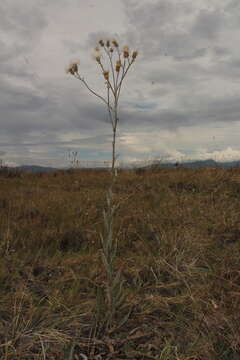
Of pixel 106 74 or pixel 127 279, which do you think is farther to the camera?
Answer: pixel 127 279

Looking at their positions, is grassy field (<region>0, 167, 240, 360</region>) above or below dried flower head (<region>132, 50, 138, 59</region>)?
below

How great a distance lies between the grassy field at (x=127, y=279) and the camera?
183 centimetres

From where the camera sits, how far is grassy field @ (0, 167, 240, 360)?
183 cm

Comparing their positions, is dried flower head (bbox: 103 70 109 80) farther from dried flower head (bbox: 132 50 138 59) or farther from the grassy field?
the grassy field

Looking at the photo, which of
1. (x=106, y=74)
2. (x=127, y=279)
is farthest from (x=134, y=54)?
(x=127, y=279)

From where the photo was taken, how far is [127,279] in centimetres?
276

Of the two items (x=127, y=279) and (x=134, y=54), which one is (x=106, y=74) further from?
(x=127, y=279)

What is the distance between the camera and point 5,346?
5.76 feet

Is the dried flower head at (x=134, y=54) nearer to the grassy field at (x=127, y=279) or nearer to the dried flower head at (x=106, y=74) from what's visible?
the dried flower head at (x=106, y=74)

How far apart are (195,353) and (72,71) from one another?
206cm

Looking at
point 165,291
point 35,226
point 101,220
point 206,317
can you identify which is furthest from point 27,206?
point 206,317

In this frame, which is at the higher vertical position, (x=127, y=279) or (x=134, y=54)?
(x=134, y=54)

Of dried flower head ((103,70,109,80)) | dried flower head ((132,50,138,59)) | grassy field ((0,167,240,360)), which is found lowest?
grassy field ((0,167,240,360))

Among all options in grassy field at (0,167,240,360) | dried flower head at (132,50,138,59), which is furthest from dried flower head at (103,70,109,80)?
grassy field at (0,167,240,360)
